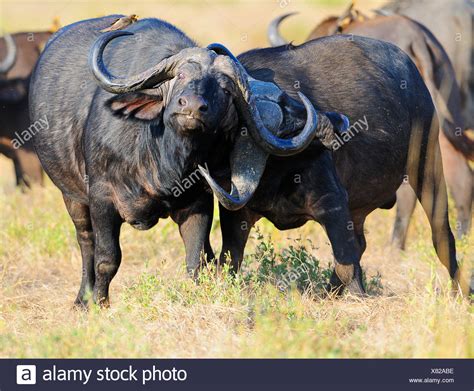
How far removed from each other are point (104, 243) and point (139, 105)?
3.27 ft

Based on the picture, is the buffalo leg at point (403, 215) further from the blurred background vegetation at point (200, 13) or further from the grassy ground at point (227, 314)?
the blurred background vegetation at point (200, 13)

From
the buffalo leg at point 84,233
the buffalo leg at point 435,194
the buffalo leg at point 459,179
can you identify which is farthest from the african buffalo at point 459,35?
the buffalo leg at point 84,233

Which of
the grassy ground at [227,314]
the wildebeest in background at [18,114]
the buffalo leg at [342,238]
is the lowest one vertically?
the grassy ground at [227,314]

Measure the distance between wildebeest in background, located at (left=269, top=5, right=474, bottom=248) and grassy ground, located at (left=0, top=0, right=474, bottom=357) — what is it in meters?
0.35

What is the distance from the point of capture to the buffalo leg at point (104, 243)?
670 centimetres

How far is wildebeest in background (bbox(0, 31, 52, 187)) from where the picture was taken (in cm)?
1270

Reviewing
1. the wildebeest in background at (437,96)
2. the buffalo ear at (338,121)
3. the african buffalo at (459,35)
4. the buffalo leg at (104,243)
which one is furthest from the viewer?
the african buffalo at (459,35)

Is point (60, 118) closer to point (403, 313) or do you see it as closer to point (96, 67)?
point (96, 67)

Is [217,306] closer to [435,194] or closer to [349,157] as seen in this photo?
[349,157]

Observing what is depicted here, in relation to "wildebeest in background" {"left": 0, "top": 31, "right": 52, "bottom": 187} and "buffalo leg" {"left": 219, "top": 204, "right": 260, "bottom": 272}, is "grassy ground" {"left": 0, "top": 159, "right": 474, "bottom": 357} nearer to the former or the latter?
"buffalo leg" {"left": 219, "top": 204, "right": 260, "bottom": 272}

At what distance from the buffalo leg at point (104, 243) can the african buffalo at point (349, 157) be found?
73 cm

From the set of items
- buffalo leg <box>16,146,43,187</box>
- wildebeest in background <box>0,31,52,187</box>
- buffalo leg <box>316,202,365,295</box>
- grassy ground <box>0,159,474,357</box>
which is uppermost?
wildebeest in background <box>0,31,52,187</box>

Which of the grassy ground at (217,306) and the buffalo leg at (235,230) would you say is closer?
the grassy ground at (217,306)

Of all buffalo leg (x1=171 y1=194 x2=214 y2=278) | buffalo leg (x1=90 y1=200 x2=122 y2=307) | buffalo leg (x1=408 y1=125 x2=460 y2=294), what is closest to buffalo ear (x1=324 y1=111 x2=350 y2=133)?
buffalo leg (x1=171 y1=194 x2=214 y2=278)
